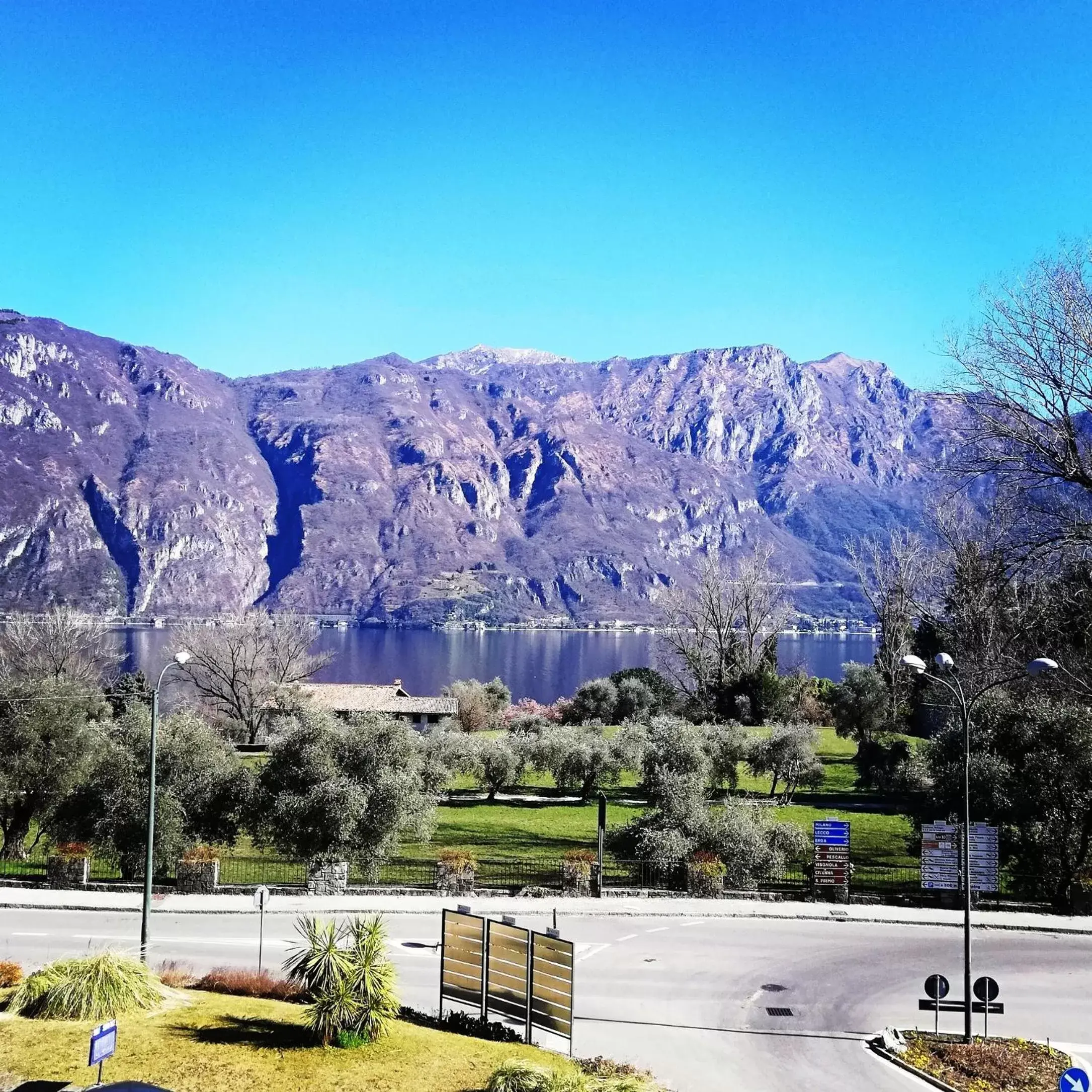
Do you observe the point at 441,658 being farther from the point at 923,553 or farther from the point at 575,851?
the point at 575,851

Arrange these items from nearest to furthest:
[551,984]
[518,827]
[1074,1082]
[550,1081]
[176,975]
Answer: [1074,1082]
[550,1081]
[551,984]
[176,975]
[518,827]

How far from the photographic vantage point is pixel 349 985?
1652 centimetres

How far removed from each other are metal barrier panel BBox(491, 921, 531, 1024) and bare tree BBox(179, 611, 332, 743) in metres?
53.4

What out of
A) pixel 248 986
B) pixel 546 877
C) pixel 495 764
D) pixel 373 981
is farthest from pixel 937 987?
pixel 495 764

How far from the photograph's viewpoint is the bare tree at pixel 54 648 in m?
71.7

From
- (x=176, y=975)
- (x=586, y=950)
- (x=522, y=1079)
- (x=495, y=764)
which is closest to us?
(x=522, y=1079)

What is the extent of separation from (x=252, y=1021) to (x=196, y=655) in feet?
188

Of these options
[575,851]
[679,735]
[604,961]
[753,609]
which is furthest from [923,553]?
[604,961]

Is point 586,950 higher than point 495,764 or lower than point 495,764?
lower

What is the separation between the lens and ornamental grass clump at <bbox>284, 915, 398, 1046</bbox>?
16312mm

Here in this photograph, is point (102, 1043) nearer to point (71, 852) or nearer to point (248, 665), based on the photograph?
point (71, 852)

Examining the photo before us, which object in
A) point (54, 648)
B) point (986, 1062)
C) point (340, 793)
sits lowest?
point (986, 1062)

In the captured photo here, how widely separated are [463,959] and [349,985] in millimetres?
3186

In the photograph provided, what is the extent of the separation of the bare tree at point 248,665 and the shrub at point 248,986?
5047 centimetres
